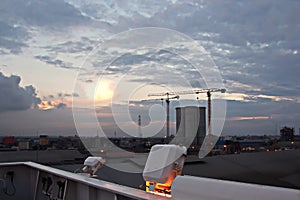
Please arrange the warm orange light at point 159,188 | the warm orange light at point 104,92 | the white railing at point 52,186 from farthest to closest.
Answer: the warm orange light at point 104,92 → the warm orange light at point 159,188 → the white railing at point 52,186

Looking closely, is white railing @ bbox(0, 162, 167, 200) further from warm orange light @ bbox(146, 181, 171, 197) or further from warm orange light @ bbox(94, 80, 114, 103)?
warm orange light @ bbox(94, 80, 114, 103)

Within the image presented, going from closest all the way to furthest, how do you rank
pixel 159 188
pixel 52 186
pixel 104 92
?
pixel 159 188 < pixel 52 186 < pixel 104 92

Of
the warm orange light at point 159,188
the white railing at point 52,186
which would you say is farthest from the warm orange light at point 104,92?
the warm orange light at point 159,188

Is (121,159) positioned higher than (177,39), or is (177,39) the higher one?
(177,39)

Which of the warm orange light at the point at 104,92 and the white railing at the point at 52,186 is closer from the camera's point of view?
the white railing at the point at 52,186

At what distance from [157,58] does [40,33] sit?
14.4 feet

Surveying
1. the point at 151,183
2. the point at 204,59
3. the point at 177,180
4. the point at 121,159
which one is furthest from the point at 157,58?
the point at 177,180

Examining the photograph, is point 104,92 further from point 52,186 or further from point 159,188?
point 159,188

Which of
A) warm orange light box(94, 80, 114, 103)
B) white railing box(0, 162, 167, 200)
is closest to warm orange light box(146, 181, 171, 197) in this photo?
white railing box(0, 162, 167, 200)

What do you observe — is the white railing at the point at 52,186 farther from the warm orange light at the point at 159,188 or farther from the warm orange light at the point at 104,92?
the warm orange light at the point at 104,92

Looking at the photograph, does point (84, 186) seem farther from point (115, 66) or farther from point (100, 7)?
point (100, 7)

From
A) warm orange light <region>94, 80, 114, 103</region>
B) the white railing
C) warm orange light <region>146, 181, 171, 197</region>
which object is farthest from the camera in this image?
warm orange light <region>94, 80, 114, 103</region>

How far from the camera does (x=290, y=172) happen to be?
16703mm

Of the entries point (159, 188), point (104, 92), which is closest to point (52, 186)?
point (159, 188)
